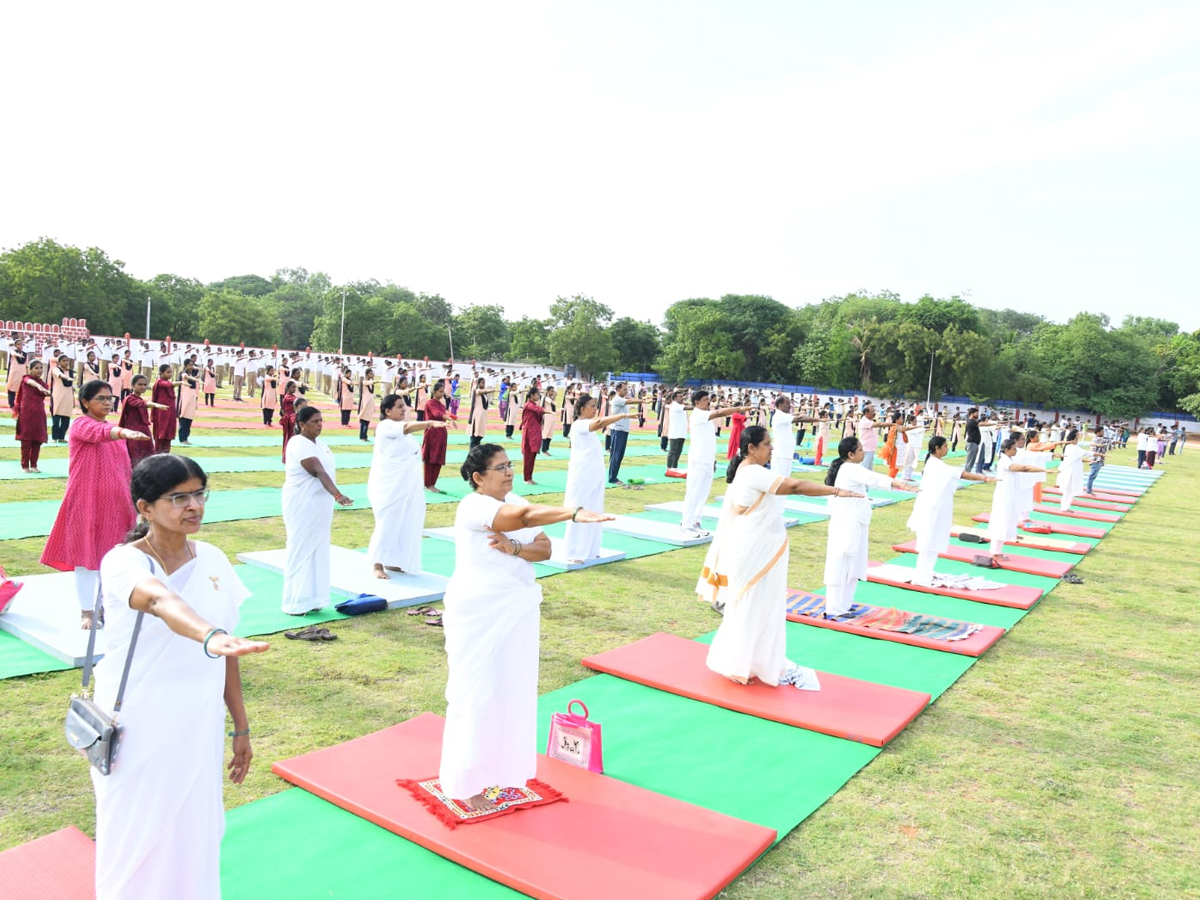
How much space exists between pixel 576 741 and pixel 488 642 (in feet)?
3.33

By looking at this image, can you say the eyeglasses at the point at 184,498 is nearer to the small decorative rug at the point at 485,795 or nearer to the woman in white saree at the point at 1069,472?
the small decorative rug at the point at 485,795

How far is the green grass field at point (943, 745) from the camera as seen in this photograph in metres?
3.76

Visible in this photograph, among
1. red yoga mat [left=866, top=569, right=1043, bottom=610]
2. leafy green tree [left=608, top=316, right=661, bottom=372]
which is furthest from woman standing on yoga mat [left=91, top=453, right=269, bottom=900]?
leafy green tree [left=608, top=316, right=661, bottom=372]

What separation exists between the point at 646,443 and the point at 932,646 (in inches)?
752

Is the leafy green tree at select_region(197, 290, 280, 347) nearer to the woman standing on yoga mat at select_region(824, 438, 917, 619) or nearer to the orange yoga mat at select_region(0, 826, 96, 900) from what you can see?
the woman standing on yoga mat at select_region(824, 438, 917, 619)

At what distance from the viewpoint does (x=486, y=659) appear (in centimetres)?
374

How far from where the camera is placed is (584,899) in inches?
127

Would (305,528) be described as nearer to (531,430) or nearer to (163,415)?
(531,430)

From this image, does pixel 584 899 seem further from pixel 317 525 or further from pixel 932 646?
pixel 932 646

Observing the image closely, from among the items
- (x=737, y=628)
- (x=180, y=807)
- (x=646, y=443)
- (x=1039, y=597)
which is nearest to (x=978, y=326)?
(x=646, y=443)

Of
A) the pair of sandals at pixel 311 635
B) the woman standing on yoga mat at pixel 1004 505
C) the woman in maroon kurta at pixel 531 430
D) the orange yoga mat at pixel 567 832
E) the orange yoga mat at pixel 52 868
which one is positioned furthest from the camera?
the woman in maroon kurta at pixel 531 430

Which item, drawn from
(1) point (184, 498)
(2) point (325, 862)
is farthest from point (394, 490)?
(1) point (184, 498)

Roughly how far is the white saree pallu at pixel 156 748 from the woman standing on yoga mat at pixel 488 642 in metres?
1.31

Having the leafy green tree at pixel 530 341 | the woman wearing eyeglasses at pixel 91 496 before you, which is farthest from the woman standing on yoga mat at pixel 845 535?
the leafy green tree at pixel 530 341
